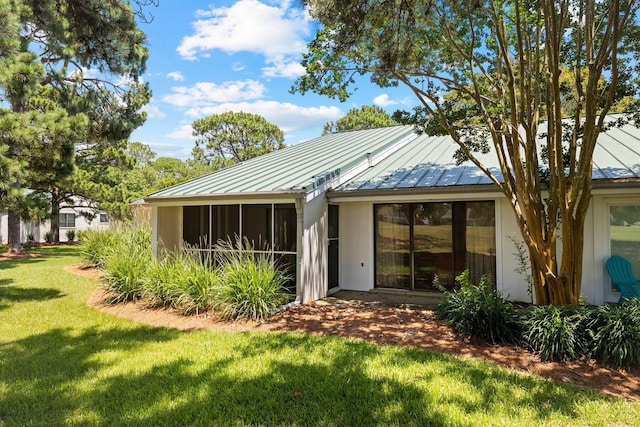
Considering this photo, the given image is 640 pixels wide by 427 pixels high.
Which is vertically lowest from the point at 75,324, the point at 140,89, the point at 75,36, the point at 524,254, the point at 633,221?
the point at 75,324

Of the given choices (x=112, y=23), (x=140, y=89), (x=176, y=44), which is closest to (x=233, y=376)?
(x=112, y=23)

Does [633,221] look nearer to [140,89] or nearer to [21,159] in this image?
[21,159]

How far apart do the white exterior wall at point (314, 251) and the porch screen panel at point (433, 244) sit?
7.25 ft

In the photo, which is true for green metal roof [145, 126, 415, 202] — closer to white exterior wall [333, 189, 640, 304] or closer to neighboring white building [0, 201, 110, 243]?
white exterior wall [333, 189, 640, 304]

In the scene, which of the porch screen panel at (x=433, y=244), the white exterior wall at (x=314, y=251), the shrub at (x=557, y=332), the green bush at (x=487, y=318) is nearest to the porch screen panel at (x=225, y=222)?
the white exterior wall at (x=314, y=251)

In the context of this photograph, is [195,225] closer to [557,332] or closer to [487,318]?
[487,318]

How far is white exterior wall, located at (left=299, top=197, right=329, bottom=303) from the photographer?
7.86m

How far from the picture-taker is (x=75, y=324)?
6695mm

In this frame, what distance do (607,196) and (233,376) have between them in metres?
7.51

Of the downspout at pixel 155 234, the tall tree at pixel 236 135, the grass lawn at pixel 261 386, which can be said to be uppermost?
the tall tree at pixel 236 135

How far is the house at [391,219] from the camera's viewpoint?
7203 millimetres

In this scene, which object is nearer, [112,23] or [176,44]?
[112,23]

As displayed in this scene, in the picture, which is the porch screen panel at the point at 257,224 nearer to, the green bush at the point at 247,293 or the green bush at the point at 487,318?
the green bush at the point at 247,293

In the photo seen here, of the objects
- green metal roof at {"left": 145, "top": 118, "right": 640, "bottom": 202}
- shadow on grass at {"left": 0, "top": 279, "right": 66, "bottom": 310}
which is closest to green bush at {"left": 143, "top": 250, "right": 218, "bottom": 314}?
green metal roof at {"left": 145, "top": 118, "right": 640, "bottom": 202}
